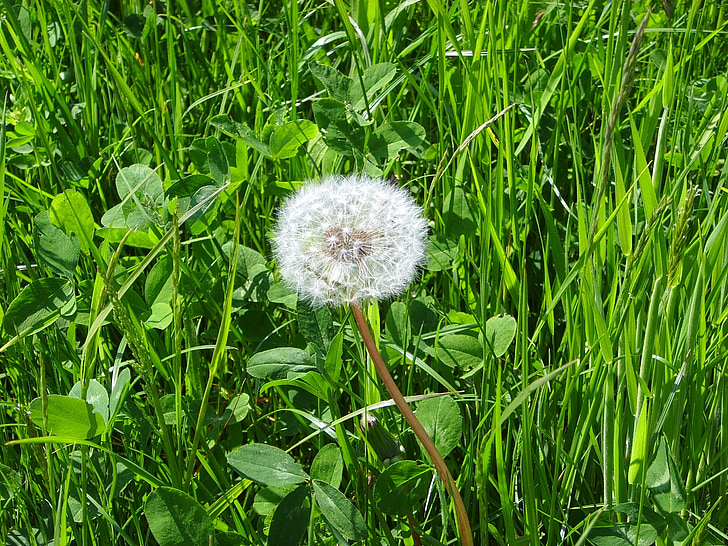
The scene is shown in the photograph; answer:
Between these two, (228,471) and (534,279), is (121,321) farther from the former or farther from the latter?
(534,279)

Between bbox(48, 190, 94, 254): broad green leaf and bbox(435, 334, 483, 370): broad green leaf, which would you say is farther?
bbox(48, 190, 94, 254): broad green leaf

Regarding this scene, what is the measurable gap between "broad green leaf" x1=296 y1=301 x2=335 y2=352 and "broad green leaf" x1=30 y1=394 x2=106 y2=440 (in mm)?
505

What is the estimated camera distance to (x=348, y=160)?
2.30m

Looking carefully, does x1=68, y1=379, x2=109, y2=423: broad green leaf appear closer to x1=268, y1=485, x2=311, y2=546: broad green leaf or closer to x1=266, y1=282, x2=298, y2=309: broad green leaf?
x1=268, y1=485, x2=311, y2=546: broad green leaf

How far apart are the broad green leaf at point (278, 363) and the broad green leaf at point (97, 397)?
302 mm

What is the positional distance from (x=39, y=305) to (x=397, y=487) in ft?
3.14

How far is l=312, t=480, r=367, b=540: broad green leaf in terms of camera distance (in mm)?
1355

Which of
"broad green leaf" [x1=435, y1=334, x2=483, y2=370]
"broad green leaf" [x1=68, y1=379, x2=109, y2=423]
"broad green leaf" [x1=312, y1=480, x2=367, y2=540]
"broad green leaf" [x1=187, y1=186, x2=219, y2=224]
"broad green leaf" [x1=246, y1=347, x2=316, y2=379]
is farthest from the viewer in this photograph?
"broad green leaf" [x1=187, y1=186, x2=219, y2=224]

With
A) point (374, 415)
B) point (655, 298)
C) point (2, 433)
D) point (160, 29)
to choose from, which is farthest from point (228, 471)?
point (160, 29)

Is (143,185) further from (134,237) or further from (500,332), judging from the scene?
(500,332)

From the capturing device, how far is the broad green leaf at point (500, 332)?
1.66m

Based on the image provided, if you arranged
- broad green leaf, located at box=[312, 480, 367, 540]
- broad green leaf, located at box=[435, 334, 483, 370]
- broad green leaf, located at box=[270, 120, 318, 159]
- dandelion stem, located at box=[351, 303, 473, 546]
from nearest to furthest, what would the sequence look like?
dandelion stem, located at box=[351, 303, 473, 546], broad green leaf, located at box=[312, 480, 367, 540], broad green leaf, located at box=[435, 334, 483, 370], broad green leaf, located at box=[270, 120, 318, 159]

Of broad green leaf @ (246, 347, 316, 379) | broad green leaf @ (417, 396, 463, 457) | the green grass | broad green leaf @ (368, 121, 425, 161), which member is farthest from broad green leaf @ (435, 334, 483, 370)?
broad green leaf @ (368, 121, 425, 161)

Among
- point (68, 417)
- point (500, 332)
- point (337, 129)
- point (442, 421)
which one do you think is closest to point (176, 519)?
point (68, 417)
